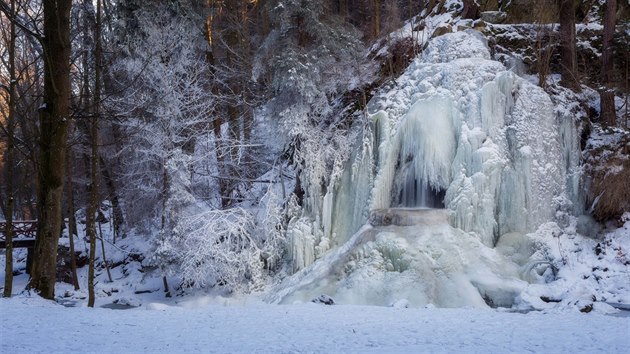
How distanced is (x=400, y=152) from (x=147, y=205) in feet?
24.9

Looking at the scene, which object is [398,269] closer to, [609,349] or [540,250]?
[540,250]

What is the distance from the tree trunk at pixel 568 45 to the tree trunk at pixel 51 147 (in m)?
12.3

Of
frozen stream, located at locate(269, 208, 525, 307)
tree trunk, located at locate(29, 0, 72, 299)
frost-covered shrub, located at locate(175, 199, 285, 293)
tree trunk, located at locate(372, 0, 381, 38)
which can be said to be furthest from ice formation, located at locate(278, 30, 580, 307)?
tree trunk, located at locate(372, 0, 381, 38)

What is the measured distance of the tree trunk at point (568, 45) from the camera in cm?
1328

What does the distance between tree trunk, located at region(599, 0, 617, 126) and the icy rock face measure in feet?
5.93

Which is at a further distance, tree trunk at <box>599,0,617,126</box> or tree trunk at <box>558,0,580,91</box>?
tree trunk at <box>558,0,580,91</box>

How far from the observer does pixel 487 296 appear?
9016 mm

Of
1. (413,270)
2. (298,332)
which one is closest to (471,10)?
(413,270)

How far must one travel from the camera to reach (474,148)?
1079cm

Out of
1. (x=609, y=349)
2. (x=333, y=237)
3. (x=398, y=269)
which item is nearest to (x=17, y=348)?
(x=609, y=349)

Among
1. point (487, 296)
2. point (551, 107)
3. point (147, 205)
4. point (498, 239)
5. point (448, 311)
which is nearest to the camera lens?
point (448, 311)

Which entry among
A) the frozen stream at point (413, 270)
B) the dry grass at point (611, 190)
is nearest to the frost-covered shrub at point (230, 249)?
the frozen stream at point (413, 270)

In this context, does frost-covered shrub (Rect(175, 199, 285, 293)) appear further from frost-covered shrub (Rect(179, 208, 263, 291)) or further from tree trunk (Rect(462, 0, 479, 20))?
tree trunk (Rect(462, 0, 479, 20))

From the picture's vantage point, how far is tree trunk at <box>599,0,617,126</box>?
1223 cm
